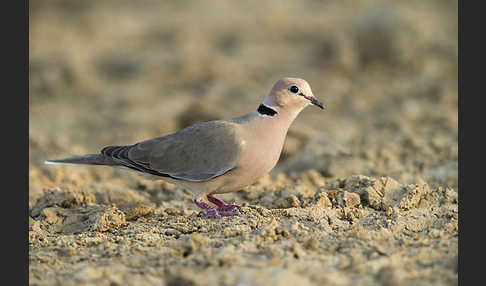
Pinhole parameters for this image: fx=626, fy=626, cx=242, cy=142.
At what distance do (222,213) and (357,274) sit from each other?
1489 millimetres

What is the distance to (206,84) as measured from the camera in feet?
35.9

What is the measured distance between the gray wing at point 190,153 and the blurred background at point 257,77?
1.52 m

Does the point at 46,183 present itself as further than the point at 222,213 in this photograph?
Yes

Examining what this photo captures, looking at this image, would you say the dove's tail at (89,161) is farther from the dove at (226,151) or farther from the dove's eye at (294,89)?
the dove's eye at (294,89)

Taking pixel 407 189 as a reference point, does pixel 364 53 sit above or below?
above

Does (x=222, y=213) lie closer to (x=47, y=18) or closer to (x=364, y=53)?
(x=364, y=53)

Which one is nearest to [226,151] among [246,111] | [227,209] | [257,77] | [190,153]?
[190,153]

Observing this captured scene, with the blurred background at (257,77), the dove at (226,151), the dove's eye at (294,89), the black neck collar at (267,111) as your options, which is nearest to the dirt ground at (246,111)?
the blurred background at (257,77)

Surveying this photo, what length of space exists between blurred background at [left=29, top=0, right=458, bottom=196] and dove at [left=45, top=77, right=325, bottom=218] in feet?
5.74

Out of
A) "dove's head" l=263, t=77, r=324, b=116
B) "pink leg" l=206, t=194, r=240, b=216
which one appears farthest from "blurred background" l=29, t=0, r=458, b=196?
"pink leg" l=206, t=194, r=240, b=216

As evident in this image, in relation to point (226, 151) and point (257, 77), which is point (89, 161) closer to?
point (226, 151)

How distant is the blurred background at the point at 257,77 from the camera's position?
298 inches

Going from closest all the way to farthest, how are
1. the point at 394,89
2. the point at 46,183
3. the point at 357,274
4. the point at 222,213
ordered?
the point at 357,274
the point at 222,213
the point at 46,183
the point at 394,89

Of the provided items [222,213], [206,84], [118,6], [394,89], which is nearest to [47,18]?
[118,6]
